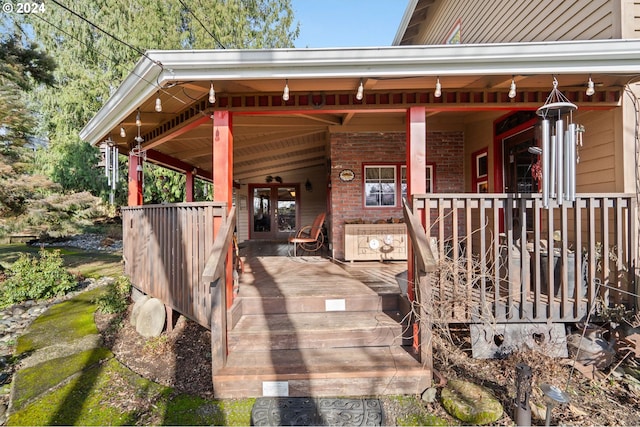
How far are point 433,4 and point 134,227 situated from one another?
8474 millimetres

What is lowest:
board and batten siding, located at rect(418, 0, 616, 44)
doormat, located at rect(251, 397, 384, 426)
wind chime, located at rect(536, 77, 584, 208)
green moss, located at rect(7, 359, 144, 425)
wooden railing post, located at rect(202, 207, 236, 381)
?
green moss, located at rect(7, 359, 144, 425)

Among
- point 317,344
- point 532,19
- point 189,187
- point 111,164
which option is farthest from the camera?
point 189,187

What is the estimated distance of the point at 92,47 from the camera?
1277cm

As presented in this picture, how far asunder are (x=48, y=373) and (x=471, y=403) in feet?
13.3

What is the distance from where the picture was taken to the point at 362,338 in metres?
2.99

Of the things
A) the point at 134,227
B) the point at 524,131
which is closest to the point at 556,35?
the point at 524,131

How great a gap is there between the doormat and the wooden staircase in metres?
0.06

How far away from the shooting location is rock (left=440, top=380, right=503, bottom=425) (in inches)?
90.7

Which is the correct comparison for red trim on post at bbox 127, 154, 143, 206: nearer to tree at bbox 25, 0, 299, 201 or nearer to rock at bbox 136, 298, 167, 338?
rock at bbox 136, 298, 167, 338

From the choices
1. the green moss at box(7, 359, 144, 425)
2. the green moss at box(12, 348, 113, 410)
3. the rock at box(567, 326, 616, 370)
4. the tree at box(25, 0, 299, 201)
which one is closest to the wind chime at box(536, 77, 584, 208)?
the rock at box(567, 326, 616, 370)

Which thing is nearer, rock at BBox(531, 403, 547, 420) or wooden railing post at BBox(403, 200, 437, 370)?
rock at BBox(531, 403, 547, 420)

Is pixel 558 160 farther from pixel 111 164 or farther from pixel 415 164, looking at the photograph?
pixel 111 164

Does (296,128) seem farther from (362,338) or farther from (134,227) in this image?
(362,338)

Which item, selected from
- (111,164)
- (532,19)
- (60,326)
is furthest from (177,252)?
(532,19)
